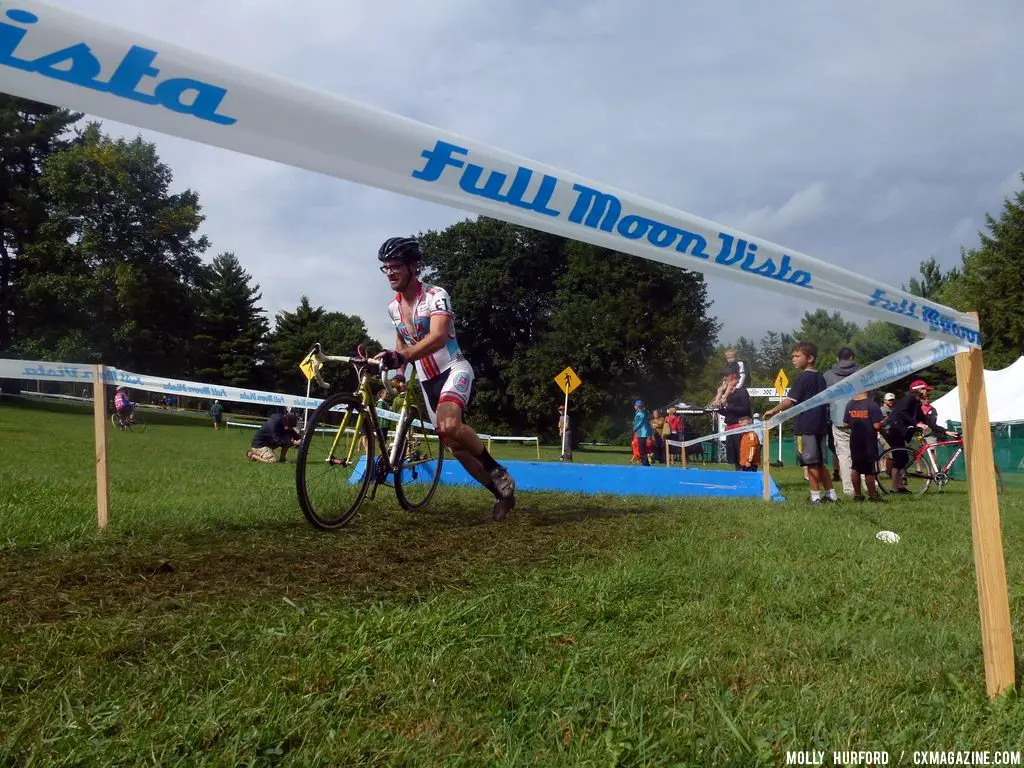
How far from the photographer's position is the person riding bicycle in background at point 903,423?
11789 millimetres

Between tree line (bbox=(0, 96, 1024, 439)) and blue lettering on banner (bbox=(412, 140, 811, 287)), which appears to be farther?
tree line (bbox=(0, 96, 1024, 439))

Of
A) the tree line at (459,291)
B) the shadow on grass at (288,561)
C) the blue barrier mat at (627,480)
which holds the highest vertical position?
the tree line at (459,291)

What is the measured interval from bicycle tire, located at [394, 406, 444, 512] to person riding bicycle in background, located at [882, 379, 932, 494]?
837cm

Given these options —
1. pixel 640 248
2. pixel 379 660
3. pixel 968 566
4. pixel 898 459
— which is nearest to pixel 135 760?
pixel 379 660

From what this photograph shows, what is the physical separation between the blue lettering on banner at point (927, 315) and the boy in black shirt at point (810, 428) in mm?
5674

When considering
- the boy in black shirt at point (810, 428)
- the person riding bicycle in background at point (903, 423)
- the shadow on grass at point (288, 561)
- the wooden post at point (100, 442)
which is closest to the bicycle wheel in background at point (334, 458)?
the shadow on grass at point (288, 561)

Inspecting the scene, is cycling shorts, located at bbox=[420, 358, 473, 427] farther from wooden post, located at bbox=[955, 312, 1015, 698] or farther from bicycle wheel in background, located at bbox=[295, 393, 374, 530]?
wooden post, located at bbox=[955, 312, 1015, 698]

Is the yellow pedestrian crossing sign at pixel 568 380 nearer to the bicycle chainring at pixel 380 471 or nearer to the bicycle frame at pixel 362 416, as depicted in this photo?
the bicycle frame at pixel 362 416

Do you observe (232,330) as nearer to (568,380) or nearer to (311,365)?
(568,380)

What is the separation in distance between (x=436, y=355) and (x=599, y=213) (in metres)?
3.42

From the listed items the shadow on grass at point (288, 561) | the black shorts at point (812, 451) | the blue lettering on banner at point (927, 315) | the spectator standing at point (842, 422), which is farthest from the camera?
the spectator standing at point (842, 422)

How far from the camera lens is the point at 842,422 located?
9312 mm

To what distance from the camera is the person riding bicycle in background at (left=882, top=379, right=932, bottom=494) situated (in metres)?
11.8

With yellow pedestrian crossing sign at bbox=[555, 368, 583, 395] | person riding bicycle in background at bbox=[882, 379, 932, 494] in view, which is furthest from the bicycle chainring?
yellow pedestrian crossing sign at bbox=[555, 368, 583, 395]
